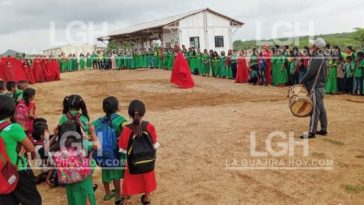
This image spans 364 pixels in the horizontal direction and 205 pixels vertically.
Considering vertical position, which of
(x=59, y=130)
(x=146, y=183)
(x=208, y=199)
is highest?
(x=59, y=130)

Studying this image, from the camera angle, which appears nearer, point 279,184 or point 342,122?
point 279,184

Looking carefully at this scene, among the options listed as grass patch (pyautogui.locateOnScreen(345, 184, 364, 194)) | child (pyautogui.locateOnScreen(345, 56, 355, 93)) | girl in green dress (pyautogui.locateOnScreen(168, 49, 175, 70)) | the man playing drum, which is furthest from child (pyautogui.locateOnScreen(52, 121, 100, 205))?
girl in green dress (pyautogui.locateOnScreen(168, 49, 175, 70))

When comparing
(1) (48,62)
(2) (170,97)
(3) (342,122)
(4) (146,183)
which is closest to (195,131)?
(3) (342,122)

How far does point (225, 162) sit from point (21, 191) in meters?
3.51

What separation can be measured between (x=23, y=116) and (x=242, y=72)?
43.6 feet

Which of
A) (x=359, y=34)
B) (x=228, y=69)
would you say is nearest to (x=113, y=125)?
(x=228, y=69)

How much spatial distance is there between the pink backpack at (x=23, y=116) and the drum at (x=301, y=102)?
15.1 ft

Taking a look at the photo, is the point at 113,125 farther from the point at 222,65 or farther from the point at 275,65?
the point at 222,65

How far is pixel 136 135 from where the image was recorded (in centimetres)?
488

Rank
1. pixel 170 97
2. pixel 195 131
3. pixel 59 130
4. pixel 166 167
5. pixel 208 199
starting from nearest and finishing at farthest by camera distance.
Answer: pixel 59 130, pixel 208 199, pixel 166 167, pixel 195 131, pixel 170 97

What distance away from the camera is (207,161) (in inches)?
276

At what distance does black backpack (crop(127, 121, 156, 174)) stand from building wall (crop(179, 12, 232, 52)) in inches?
1126

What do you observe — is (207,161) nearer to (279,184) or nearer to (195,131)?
(279,184)

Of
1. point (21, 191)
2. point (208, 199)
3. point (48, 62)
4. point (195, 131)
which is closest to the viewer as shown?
point (21, 191)
